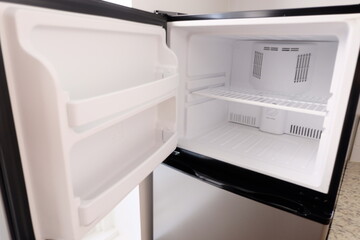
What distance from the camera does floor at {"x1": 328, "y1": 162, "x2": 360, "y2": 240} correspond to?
858 mm

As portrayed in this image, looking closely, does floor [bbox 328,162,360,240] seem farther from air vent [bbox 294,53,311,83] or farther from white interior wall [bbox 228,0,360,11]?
white interior wall [bbox 228,0,360,11]

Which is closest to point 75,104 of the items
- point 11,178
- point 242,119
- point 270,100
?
point 11,178

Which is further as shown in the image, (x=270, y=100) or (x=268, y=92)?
(x=268, y=92)

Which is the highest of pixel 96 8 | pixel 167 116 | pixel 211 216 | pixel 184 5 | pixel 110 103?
pixel 184 5

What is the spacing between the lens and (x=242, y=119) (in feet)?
5.08

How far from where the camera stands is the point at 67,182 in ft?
1.56

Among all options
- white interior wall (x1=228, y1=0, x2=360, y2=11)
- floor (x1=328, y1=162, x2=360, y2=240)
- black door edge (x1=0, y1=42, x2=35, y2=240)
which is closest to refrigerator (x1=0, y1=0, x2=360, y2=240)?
black door edge (x1=0, y1=42, x2=35, y2=240)

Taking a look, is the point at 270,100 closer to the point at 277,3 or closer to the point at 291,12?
the point at 291,12

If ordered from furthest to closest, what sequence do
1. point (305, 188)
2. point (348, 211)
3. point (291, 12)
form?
point (348, 211) < point (305, 188) < point (291, 12)

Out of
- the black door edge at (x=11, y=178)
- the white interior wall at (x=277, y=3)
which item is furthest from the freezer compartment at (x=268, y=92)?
the black door edge at (x=11, y=178)

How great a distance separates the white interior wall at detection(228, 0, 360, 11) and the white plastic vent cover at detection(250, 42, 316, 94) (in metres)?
0.33

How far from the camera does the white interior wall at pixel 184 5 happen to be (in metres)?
1.08

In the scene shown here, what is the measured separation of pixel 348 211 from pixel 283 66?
73 centimetres

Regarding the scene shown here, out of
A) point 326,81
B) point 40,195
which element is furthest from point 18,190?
point 326,81
